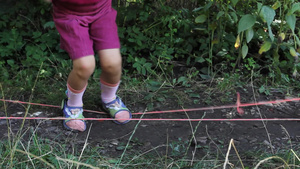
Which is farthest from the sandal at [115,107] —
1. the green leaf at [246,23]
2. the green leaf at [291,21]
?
the green leaf at [291,21]

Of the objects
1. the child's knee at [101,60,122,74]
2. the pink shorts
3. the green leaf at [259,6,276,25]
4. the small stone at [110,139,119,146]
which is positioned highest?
the green leaf at [259,6,276,25]

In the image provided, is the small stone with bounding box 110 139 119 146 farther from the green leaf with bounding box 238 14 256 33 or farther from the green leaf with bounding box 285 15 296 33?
the green leaf with bounding box 285 15 296 33

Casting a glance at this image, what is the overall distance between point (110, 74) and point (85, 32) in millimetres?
293

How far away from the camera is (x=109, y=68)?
2227 mm

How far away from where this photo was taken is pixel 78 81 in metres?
2.20

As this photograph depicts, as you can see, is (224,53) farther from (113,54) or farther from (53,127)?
(53,127)

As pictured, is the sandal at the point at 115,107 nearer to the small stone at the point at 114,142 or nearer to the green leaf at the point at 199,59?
the small stone at the point at 114,142

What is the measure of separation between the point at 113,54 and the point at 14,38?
135cm

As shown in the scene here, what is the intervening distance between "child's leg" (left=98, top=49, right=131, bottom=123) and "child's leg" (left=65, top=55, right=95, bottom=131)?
0.29 feet

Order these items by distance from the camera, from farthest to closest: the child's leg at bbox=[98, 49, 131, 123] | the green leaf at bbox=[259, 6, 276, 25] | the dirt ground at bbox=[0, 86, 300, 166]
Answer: the green leaf at bbox=[259, 6, 276, 25] < the child's leg at bbox=[98, 49, 131, 123] < the dirt ground at bbox=[0, 86, 300, 166]

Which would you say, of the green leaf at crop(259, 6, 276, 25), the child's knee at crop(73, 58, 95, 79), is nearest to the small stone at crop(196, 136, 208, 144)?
the child's knee at crop(73, 58, 95, 79)

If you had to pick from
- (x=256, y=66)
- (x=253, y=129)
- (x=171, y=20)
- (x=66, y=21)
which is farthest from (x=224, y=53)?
(x=66, y=21)

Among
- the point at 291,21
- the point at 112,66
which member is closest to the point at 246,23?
the point at 291,21

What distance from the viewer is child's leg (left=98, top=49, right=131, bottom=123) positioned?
2.20 meters
